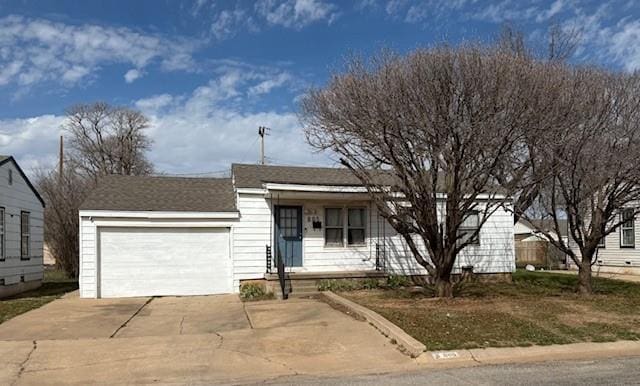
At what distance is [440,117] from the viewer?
41.1 feet

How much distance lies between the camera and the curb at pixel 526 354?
8688 millimetres

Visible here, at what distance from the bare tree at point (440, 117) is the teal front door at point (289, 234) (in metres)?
4.28

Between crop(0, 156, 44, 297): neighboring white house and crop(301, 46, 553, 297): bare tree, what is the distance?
10794 mm

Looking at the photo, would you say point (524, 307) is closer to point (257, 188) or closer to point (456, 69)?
point (456, 69)

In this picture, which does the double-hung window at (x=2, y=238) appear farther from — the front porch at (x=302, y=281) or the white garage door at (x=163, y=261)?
the front porch at (x=302, y=281)

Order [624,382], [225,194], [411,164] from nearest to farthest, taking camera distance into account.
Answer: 1. [624,382]
2. [411,164]
3. [225,194]

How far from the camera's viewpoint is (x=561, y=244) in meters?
16.0

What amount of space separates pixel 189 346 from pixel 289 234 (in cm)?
845

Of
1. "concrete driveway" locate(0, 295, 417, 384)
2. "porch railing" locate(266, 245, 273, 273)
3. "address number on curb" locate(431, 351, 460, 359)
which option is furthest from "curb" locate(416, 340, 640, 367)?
"porch railing" locate(266, 245, 273, 273)

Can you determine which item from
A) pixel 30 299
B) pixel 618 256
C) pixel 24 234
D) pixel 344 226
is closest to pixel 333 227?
pixel 344 226

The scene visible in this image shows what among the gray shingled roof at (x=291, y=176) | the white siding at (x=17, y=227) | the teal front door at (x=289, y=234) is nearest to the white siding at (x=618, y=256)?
the gray shingled roof at (x=291, y=176)

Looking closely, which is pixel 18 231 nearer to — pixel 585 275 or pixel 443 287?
pixel 443 287

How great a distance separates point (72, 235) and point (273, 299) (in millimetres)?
15994

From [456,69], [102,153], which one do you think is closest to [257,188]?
[456,69]
